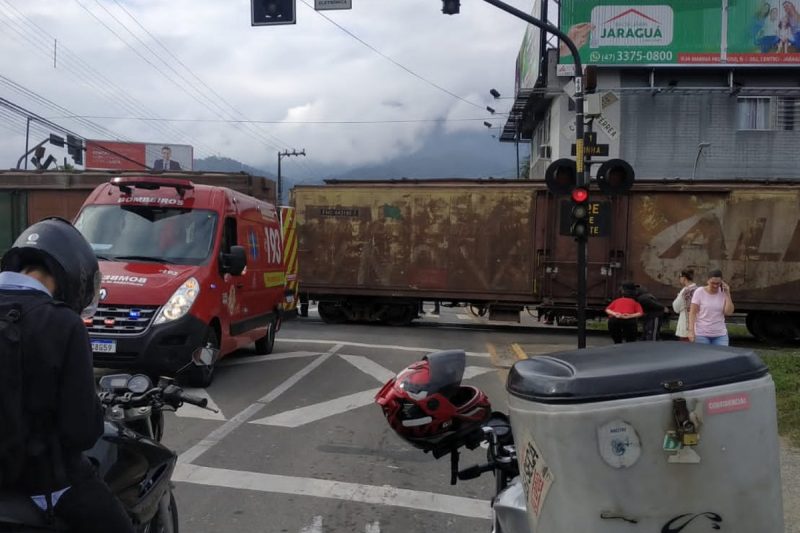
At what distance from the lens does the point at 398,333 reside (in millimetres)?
16266

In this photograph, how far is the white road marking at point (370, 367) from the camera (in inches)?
387

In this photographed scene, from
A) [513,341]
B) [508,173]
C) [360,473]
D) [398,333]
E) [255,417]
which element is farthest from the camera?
[508,173]

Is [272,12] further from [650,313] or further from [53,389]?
[53,389]

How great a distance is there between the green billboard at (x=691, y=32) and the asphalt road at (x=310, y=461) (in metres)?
20.7

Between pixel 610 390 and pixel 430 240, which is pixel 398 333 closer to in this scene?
pixel 430 240

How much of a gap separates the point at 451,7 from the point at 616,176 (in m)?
3.76

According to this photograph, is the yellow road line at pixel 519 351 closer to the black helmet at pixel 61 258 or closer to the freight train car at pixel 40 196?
the freight train car at pixel 40 196

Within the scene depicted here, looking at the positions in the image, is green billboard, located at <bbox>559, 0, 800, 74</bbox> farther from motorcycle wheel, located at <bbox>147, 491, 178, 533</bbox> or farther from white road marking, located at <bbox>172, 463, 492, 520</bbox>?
motorcycle wheel, located at <bbox>147, 491, 178, 533</bbox>

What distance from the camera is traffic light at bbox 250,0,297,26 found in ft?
36.3

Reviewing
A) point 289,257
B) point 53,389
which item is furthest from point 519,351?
point 53,389

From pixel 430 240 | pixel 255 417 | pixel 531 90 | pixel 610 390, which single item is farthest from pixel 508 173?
pixel 610 390

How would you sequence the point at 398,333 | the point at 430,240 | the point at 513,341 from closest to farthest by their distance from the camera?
the point at 513,341
the point at 398,333
the point at 430,240

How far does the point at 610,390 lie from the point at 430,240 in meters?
15.5

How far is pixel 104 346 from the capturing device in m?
7.50
